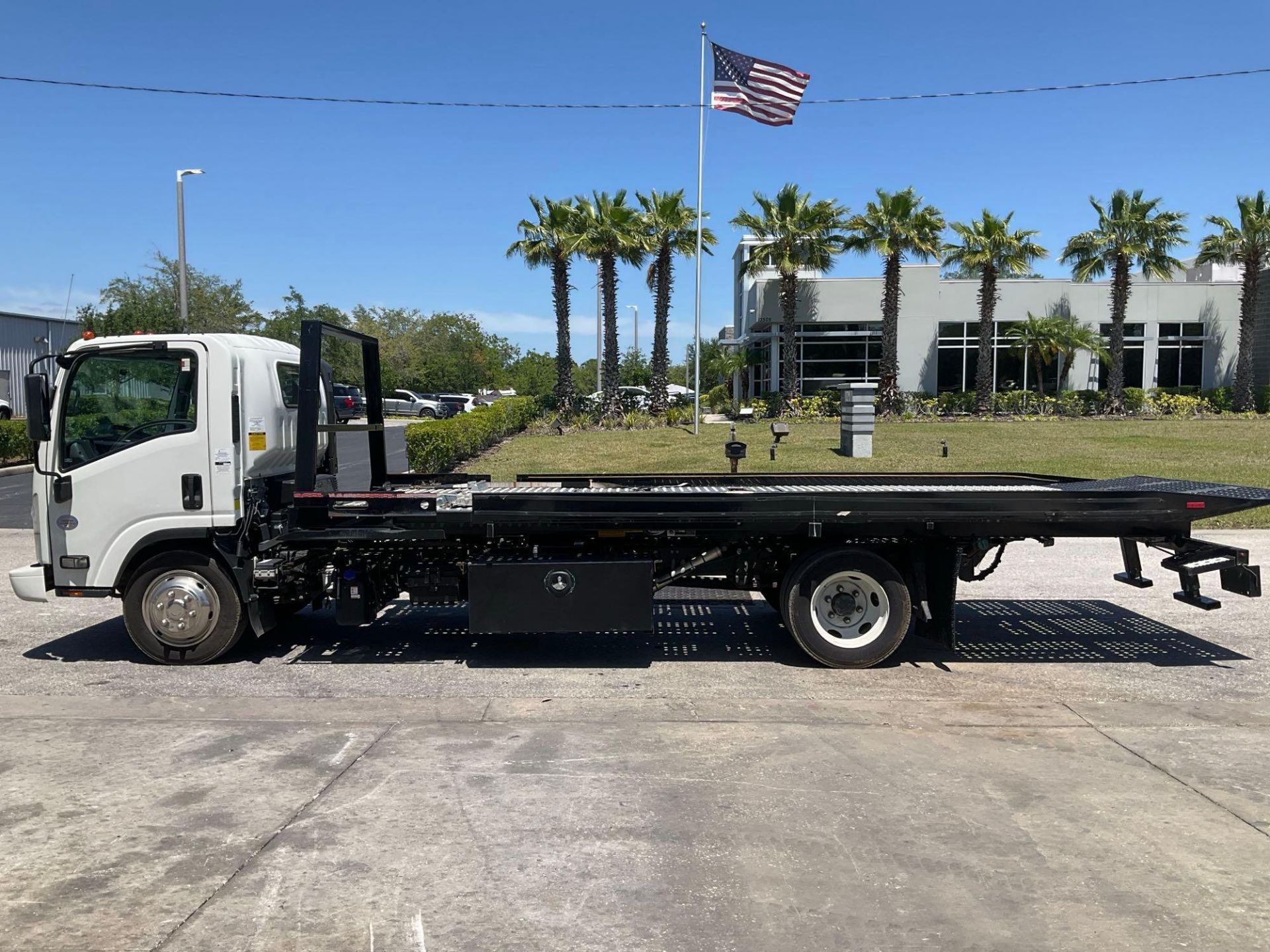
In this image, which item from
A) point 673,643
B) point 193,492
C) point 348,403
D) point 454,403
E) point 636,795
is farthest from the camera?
point 454,403

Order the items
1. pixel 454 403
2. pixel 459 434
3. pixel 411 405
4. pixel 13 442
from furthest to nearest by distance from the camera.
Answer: pixel 411 405
pixel 454 403
pixel 13 442
pixel 459 434

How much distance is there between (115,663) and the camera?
755cm

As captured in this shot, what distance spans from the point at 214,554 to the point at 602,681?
2.86 meters

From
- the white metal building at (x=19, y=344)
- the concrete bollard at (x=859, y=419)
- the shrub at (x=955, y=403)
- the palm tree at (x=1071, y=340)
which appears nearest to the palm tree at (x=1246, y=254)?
the palm tree at (x=1071, y=340)

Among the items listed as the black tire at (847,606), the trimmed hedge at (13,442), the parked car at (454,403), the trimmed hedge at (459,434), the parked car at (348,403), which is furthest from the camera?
the parked car at (454,403)

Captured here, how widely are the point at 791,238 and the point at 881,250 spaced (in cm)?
302

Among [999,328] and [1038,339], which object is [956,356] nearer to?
[999,328]

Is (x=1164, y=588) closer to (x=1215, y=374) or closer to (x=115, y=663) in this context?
(x=115, y=663)

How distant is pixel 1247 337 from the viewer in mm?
34875

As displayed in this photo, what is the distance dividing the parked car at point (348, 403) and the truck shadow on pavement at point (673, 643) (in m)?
1.77

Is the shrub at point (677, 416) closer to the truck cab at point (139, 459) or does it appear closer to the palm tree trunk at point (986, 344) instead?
the palm tree trunk at point (986, 344)

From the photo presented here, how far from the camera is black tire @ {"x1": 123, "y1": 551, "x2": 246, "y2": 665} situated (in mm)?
7234

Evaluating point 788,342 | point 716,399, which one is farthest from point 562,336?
point 716,399

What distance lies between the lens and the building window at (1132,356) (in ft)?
128
